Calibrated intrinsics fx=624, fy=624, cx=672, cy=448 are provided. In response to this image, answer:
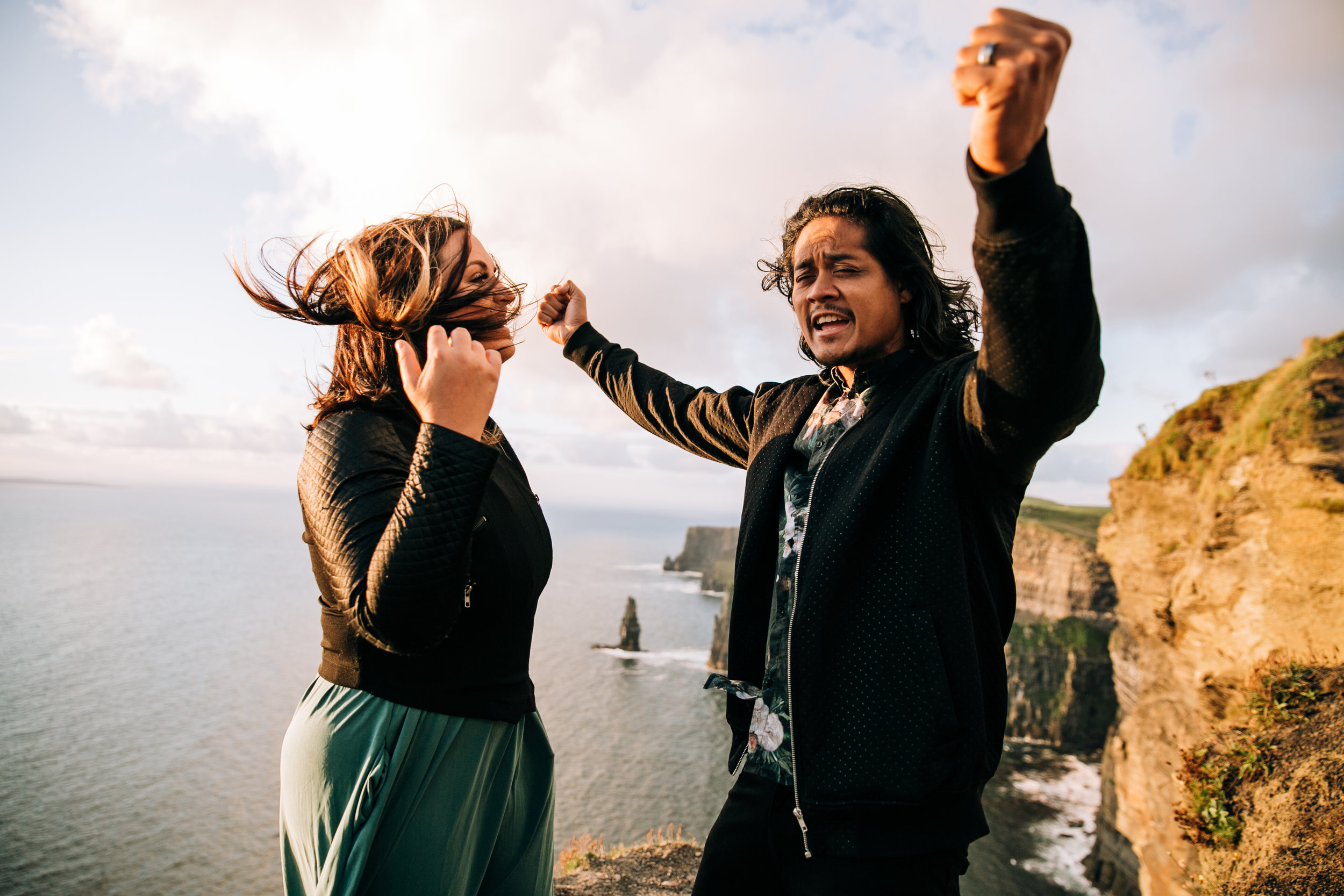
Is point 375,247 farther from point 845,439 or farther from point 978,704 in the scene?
point 978,704

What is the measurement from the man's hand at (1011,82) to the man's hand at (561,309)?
2.68 m

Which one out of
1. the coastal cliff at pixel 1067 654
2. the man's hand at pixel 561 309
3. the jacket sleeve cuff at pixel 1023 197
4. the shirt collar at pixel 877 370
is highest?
the man's hand at pixel 561 309

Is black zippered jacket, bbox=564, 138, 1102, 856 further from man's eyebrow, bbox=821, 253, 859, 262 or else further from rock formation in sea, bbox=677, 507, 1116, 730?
rock formation in sea, bbox=677, 507, 1116, 730

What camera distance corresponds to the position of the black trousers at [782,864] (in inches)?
72.5

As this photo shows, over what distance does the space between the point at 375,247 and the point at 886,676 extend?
2239 millimetres

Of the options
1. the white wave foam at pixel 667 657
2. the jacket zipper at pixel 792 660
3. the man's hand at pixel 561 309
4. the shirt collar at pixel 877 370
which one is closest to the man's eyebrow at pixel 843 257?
the shirt collar at pixel 877 370

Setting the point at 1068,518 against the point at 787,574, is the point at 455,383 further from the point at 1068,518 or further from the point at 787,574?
the point at 1068,518

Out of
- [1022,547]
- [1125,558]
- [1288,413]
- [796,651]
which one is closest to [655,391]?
[796,651]

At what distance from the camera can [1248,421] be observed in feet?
46.7

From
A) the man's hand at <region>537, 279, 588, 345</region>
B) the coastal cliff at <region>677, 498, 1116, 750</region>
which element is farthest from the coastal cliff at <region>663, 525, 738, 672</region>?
the man's hand at <region>537, 279, 588, 345</region>

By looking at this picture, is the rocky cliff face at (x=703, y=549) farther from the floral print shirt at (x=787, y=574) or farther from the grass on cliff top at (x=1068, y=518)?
the floral print shirt at (x=787, y=574)

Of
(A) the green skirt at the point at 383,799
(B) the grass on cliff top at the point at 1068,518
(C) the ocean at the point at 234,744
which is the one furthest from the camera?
(B) the grass on cliff top at the point at 1068,518

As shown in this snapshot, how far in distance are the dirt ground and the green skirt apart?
25.4ft

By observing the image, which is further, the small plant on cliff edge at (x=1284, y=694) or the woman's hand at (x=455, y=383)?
the small plant on cliff edge at (x=1284, y=694)
